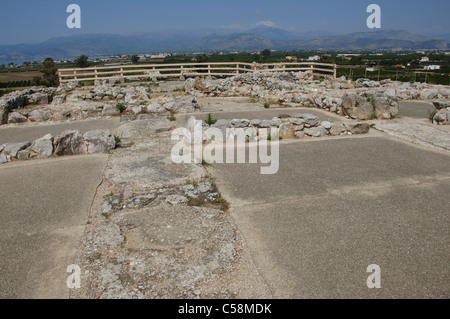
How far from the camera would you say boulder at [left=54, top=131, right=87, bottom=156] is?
25.7 ft

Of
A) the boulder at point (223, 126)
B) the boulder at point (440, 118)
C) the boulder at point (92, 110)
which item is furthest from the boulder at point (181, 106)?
the boulder at point (440, 118)

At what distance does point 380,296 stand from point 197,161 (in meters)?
4.90

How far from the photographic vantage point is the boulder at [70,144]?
783cm

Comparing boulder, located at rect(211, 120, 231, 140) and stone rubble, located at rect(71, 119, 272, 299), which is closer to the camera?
stone rubble, located at rect(71, 119, 272, 299)

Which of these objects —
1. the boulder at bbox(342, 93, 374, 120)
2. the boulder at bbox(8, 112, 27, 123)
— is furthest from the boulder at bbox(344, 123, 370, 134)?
the boulder at bbox(8, 112, 27, 123)

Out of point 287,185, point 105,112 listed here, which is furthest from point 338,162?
point 105,112

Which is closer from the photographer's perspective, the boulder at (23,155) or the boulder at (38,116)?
the boulder at (23,155)

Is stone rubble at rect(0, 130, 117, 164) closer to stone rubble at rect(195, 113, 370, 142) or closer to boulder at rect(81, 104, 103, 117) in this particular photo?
stone rubble at rect(195, 113, 370, 142)

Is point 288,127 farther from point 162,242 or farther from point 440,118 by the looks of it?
point 162,242

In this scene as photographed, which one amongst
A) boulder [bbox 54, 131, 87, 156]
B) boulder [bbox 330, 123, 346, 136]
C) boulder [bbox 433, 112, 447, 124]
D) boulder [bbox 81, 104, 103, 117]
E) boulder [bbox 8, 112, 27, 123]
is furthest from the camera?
boulder [bbox 81, 104, 103, 117]

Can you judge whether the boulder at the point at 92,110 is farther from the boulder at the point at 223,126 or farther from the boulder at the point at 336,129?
the boulder at the point at 336,129

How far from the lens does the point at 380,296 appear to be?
3209 mm

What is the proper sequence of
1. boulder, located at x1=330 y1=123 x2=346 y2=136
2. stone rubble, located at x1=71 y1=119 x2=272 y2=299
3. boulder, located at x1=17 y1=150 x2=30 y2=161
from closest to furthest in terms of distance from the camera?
stone rubble, located at x1=71 y1=119 x2=272 y2=299 < boulder, located at x1=17 y1=150 x2=30 y2=161 < boulder, located at x1=330 y1=123 x2=346 y2=136
